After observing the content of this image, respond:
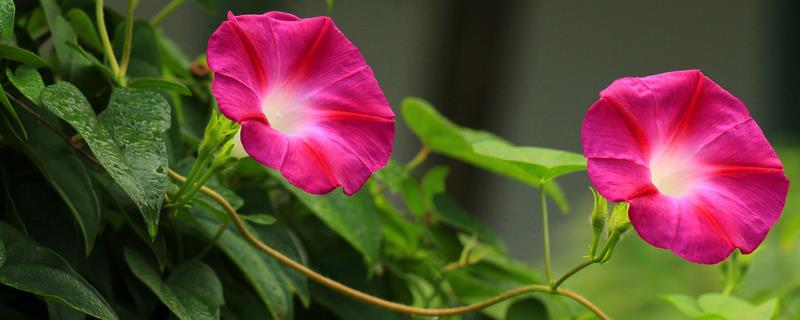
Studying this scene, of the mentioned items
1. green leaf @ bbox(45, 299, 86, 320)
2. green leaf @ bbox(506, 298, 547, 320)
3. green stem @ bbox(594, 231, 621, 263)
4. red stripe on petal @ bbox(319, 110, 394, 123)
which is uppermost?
red stripe on petal @ bbox(319, 110, 394, 123)

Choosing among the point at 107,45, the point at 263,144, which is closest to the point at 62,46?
the point at 107,45

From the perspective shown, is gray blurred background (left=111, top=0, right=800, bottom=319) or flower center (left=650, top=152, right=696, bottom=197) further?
gray blurred background (left=111, top=0, right=800, bottom=319)

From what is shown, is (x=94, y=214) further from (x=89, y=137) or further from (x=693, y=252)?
(x=693, y=252)

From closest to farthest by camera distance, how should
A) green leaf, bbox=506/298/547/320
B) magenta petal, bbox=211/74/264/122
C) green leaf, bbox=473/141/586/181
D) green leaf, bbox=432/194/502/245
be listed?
magenta petal, bbox=211/74/264/122 < green leaf, bbox=473/141/586/181 < green leaf, bbox=506/298/547/320 < green leaf, bbox=432/194/502/245

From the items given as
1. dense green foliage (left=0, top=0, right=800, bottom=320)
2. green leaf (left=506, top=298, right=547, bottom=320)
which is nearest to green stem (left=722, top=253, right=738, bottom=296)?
dense green foliage (left=0, top=0, right=800, bottom=320)

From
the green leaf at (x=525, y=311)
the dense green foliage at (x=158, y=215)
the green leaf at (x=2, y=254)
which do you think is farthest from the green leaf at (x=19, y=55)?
the green leaf at (x=525, y=311)

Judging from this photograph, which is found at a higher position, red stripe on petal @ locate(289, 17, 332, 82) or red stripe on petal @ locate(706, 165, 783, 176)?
red stripe on petal @ locate(289, 17, 332, 82)

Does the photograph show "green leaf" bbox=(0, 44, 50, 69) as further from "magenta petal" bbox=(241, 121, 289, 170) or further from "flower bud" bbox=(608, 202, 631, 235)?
"flower bud" bbox=(608, 202, 631, 235)

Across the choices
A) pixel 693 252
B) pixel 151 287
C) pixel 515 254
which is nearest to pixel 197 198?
pixel 151 287
